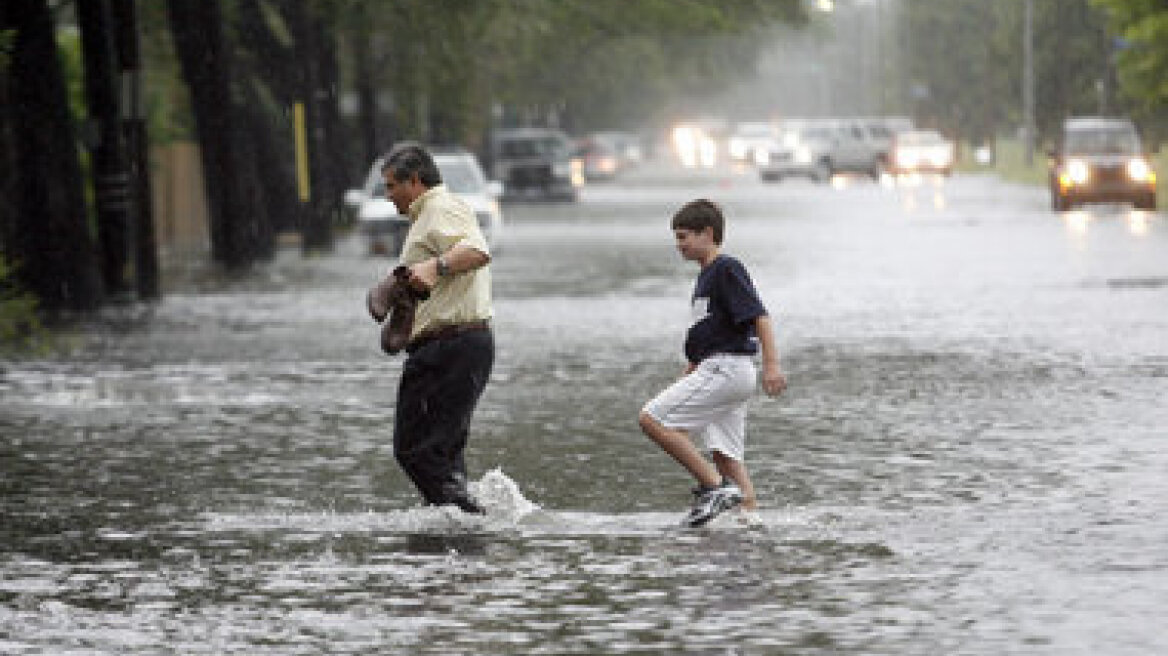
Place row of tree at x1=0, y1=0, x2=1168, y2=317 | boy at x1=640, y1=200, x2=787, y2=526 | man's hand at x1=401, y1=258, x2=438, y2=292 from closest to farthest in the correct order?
man's hand at x1=401, y1=258, x2=438, y2=292 < boy at x1=640, y1=200, x2=787, y2=526 < row of tree at x1=0, y1=0, x2=1168, y2=317

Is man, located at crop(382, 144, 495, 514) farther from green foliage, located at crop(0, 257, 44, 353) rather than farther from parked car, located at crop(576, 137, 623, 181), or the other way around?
parked car, located at crop(576, 137, 623, 181)

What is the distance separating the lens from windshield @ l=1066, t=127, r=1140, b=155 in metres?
51.8

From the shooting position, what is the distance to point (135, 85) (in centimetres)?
3080

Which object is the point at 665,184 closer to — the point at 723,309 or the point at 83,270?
the point at 83,270

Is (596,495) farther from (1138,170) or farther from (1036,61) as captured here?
(1036,61)

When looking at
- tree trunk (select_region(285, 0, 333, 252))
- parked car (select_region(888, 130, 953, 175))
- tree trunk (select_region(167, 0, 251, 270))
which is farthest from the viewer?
parked car (select_region(888, 130, 953, 175))

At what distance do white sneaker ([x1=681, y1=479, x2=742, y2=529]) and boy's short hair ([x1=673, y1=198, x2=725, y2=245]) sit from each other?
100 centimetres

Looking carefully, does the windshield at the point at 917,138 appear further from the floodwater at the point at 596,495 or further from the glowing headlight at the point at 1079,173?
the floodwater at the point at 596,495

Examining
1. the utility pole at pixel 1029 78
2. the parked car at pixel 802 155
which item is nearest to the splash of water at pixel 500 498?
the utility pole at pixel 1029 78

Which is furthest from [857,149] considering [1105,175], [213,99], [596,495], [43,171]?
[596,495]

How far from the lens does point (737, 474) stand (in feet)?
40.7

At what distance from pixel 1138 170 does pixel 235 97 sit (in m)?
17.2

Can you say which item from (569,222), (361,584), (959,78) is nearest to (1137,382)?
(361,584)

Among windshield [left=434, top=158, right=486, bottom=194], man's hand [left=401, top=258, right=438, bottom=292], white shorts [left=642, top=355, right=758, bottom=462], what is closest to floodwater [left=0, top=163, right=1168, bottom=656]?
white shorts [left=642, top=355, right=758, bottom=462]
